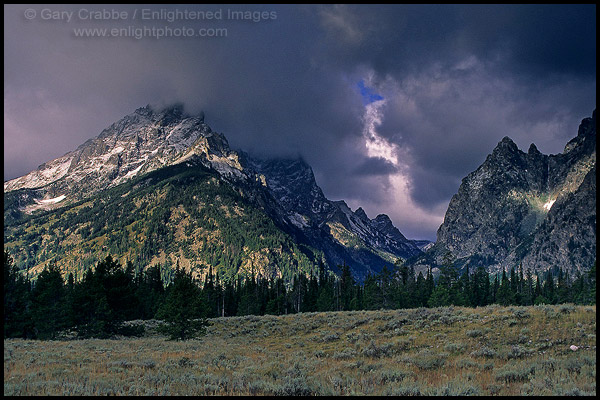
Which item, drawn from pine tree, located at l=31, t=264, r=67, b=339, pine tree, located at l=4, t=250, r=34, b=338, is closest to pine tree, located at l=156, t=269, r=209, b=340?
pine tree, located at l=31, t=264, r=67, b=339

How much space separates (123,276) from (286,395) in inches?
1590

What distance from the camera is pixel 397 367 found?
54.7 ft

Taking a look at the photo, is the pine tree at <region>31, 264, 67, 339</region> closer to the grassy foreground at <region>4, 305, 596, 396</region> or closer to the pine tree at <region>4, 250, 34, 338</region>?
the pine tree at <region>4, 250, 34, 338</region>

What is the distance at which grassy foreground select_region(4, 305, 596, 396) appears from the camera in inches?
511

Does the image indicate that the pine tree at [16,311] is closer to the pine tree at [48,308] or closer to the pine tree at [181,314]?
the pine tree at [48,308]

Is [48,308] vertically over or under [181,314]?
over

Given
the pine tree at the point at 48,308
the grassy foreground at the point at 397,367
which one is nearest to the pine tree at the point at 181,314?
the grassy foreground at the point at 397,367

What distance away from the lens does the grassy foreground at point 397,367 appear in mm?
12969

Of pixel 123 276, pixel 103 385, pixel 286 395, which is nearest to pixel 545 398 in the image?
pixel 286 395

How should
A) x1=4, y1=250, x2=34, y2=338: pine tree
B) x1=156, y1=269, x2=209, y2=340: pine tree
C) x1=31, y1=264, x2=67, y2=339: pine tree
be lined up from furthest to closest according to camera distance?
1. x1=4, y1=250, x2=34, y2=338: pine tree
2. x1=31, y1=264, x2=67, y2=339: pine tree
3. x1=156, y1=269, x2=209, y2=340: pine tree

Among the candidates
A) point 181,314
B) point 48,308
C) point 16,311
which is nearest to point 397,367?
point 181,314

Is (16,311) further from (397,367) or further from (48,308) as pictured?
(397,367)

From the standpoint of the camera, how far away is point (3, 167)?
35.4 ft

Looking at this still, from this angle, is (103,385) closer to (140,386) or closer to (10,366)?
(140,386)
